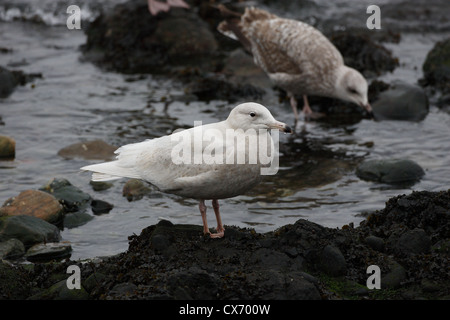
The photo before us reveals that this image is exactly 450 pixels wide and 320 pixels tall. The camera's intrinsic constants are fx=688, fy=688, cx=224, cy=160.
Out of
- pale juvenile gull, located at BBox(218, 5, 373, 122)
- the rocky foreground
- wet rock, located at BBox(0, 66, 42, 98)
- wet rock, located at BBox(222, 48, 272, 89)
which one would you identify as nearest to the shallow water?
wet rock, located at BBox(0, 66, 42, 98)

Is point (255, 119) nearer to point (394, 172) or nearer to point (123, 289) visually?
point (123, 289)

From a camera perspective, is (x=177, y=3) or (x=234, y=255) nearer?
(x=234, y=255)

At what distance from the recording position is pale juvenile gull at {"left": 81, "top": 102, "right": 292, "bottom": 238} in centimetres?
647

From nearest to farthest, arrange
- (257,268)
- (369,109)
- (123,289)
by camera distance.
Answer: (123,289) < (257,268) < (369,109)

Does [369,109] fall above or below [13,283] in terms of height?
above

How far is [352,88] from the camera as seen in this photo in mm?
12344

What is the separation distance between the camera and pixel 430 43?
57.9 feet

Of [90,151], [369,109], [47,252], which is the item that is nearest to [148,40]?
[90,151]

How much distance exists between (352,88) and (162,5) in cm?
610

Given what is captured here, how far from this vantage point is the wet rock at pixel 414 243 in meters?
6.73

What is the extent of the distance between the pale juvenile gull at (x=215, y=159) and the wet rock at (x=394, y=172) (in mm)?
3622

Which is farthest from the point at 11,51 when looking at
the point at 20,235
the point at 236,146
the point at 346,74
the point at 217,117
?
the point at 236,146

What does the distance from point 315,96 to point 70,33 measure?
317 inches

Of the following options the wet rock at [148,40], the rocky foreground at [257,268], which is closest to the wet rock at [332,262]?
the rocky foreground at [257,268]
